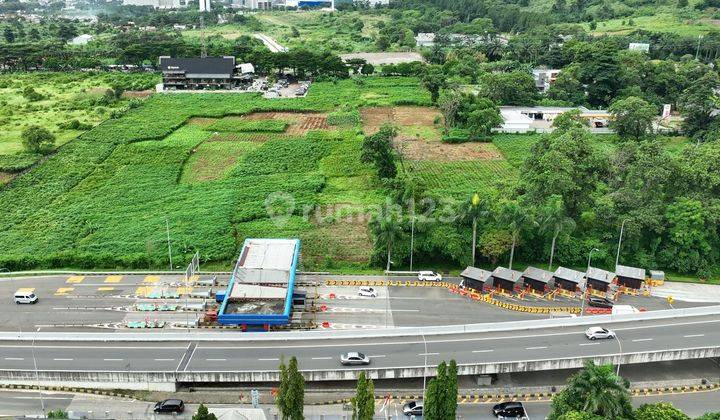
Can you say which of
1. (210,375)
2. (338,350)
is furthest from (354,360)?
(210,375)

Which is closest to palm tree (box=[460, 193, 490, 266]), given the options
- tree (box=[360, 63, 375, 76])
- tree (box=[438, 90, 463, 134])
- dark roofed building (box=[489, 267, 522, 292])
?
dark roofed building (box=[489, 267, 522, 292])

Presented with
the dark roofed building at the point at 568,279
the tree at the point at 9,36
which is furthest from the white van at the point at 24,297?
the tree at the point at 9,36

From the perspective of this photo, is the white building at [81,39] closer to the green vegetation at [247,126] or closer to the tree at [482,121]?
the green vegetation at [247,126]

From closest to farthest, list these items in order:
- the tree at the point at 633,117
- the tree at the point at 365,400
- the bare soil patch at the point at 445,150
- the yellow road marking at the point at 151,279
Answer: the tree at the point at 365,400, the yellow road marking at the point at 151,279, the bare soil patch at the point at 445,150, the tree at the point at 633,117

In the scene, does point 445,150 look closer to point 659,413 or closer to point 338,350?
point 338,350

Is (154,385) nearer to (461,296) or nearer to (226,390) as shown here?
(226,390)

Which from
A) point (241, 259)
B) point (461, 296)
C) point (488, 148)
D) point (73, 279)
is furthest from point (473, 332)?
point (488, 148)

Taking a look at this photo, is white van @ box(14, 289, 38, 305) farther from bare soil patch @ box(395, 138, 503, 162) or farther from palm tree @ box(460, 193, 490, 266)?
bare soil patch @ box(395, 138, 503, 162)
